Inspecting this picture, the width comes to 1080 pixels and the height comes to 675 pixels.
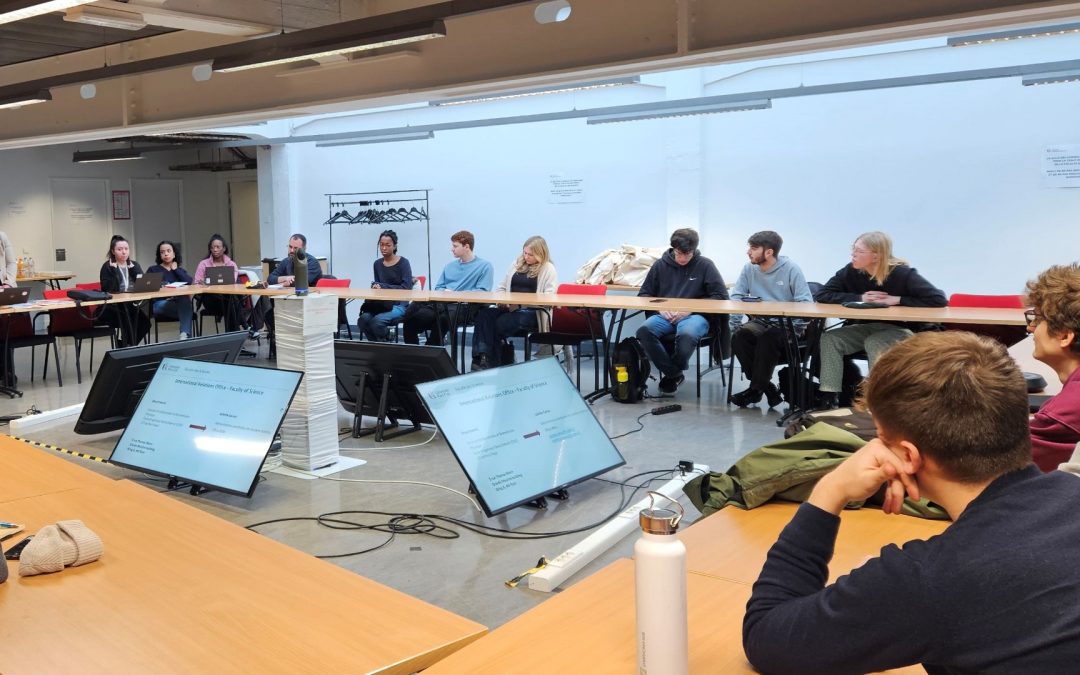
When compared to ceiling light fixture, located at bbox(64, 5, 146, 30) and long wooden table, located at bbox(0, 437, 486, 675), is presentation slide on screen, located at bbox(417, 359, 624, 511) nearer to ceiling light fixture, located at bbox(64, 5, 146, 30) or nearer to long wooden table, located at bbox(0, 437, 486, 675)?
long wooden table, located at bbox(0, 437, 486, 675)

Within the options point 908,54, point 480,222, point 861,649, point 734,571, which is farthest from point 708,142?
point 861,649

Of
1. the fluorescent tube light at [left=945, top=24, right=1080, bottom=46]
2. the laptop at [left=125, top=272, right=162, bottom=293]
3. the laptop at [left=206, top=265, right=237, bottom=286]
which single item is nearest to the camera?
the fluorescent tube light at [left=945, top=24, right=1080, bottom=46]

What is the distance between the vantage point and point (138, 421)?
4.55 metres

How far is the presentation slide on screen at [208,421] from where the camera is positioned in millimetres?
4160

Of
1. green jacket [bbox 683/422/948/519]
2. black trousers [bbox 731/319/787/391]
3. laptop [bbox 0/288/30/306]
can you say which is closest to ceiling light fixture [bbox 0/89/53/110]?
laptop [bbox 0/288/30/306]

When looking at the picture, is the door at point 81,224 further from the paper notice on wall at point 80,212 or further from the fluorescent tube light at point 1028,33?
the fluorescent tube light at point 1028,33

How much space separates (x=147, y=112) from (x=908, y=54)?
768 cm

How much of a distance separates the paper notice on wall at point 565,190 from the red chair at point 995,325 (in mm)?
5075

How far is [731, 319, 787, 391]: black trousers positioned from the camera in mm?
6754

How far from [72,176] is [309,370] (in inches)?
458

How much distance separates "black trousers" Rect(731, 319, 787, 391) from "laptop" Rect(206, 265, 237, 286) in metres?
6.02

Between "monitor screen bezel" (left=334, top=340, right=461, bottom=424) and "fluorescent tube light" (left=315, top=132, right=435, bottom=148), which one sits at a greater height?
"fluorescent tube light" (left=315, top=132, right=435, bottom=148)

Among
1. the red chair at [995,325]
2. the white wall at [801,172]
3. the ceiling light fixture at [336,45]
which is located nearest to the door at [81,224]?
the white wall at [801,172]

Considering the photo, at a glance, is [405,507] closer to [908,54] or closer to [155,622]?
[155,622]
